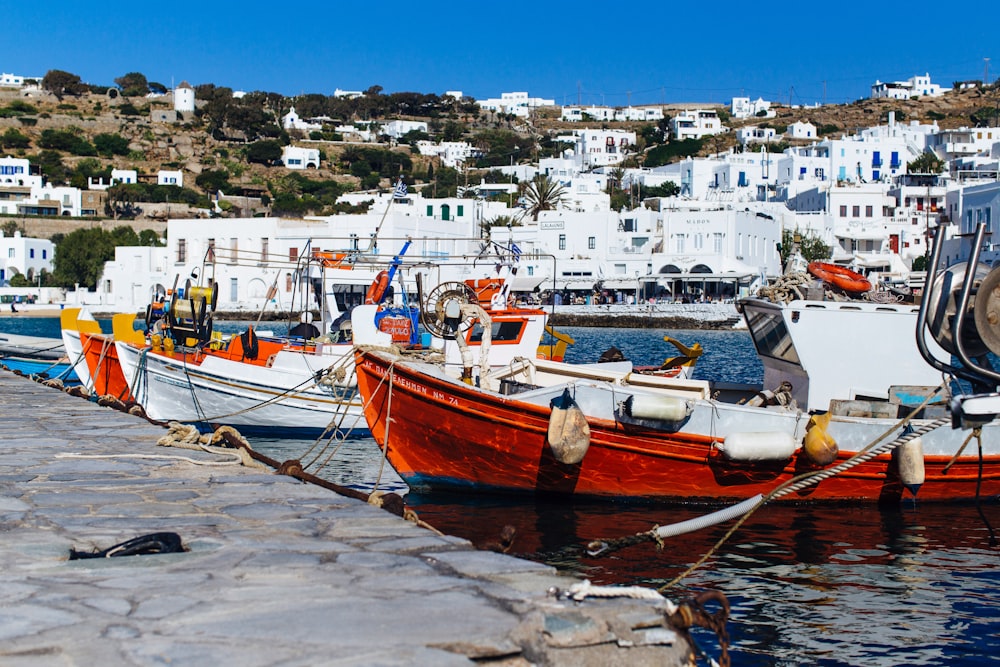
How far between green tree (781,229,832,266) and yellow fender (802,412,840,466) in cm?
5801

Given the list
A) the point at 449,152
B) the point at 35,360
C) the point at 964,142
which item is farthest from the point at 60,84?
the point at 35,360

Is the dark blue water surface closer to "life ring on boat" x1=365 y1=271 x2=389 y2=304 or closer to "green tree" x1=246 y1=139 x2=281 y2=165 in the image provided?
"life ring on boat" x1=365 y1=271 x2=389 y2=304

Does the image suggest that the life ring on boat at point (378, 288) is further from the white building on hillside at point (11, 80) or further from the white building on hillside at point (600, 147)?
the white building on hillside at point (11, 80)

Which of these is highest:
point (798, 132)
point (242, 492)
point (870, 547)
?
point (798, 132)

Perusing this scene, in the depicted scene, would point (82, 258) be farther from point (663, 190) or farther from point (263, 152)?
point (663, 190)

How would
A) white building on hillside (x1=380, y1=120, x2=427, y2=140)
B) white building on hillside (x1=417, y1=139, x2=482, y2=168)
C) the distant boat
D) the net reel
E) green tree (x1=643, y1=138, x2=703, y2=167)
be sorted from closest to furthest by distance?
1. the net reel
2. the distant boat
3. green tree (x1=643, y1=138, x2=703, y2=167)
4. white building on hillside (x1=417, y1=139, x2=482, y2=168)
5. white building on hillside (x1=380, y1=120, x2=427, y2=140)

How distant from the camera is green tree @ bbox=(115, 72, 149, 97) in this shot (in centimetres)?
16662

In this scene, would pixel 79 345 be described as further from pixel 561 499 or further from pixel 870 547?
pixel 870 547

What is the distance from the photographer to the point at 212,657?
3273 mm

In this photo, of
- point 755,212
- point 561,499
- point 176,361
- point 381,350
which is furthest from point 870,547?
point 755,212

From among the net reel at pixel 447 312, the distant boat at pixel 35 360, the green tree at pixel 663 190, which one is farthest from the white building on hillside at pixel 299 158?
the net reel at pixel 447 312

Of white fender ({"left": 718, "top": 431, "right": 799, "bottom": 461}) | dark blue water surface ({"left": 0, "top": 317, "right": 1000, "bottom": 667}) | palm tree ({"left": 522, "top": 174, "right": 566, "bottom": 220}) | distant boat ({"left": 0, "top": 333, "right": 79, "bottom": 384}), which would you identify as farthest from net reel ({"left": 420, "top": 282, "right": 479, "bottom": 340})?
palm tree ({"left": 522, "top": 174, "right": 566, "bottom": 220})

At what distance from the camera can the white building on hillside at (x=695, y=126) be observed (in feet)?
513

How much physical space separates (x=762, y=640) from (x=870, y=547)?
3491mm
